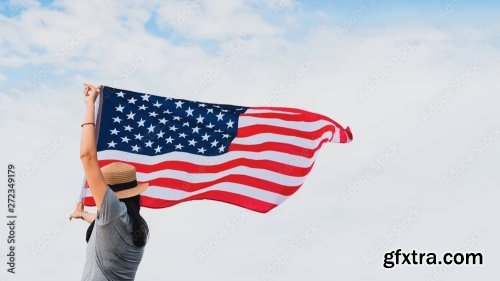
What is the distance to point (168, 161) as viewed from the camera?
7035 mm

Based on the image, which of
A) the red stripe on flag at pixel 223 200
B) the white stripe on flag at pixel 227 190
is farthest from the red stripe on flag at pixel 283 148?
the red stripe on flag at pixel 223 200

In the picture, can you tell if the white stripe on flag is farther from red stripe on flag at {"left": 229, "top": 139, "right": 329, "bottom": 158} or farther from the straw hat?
the straw hat

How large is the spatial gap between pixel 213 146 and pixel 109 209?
3.90 metres

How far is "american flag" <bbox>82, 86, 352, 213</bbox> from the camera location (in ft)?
22.1

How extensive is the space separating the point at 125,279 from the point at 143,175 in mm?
3630

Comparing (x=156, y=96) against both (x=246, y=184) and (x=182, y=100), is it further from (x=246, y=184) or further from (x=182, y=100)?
(x=246, y=184)

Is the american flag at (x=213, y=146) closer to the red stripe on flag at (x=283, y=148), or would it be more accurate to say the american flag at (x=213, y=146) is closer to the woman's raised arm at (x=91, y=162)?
the red stripe on flag at (x=283, y=148)

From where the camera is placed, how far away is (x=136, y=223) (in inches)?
133

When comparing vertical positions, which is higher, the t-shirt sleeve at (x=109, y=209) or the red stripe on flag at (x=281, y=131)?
the red stripe on flag at (x=281, y=131)

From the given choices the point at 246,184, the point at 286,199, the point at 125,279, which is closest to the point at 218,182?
the point at 246,184

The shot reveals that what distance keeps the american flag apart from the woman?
3.21 m

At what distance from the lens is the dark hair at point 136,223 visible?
336 cm

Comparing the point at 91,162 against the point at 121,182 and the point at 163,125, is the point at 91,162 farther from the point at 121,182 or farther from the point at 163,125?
the point at 163,125

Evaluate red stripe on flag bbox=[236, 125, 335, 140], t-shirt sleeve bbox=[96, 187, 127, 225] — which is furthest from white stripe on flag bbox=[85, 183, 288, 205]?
t-shirt sleeve bbox=[96, 187, 127, 225]
